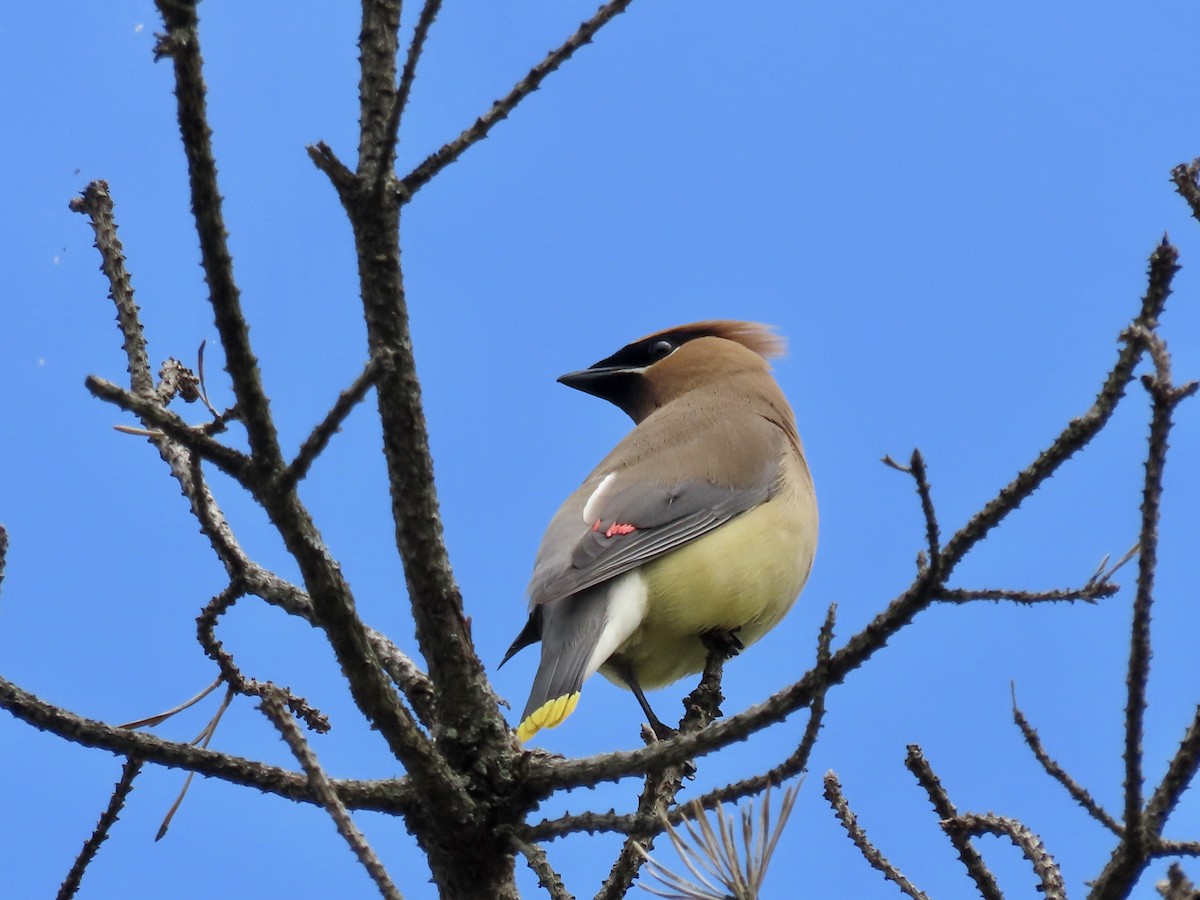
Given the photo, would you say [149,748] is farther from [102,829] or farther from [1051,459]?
[1051,459]

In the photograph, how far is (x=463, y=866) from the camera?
2.48m

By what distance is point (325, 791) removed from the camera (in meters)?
1.73

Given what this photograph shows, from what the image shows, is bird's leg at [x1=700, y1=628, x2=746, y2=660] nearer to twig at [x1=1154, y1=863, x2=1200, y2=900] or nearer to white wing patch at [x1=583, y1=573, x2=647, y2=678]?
white wing patch at [x1=583, y1=573, x2=647, y2=678]

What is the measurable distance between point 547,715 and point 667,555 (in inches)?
31.3

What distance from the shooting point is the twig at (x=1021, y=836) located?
2.19 m

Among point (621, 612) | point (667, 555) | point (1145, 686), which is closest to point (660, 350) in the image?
point (667, 555)

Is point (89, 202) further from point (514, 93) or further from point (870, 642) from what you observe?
point (870, 642)

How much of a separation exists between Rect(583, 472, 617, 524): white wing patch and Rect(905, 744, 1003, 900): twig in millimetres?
1567

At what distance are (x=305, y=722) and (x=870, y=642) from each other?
1.40 m

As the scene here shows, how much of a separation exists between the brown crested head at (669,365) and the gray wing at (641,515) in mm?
852

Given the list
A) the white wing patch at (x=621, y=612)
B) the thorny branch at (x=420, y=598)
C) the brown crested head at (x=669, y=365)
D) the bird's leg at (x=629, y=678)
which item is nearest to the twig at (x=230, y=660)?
the thorny branch at (x=420, y=598)

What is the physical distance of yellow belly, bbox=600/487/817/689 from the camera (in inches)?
146

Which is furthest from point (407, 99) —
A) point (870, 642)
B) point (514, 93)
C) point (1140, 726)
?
point (1140, 726)

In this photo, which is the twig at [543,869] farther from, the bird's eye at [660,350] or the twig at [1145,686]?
the bird's eye at [660,350]
